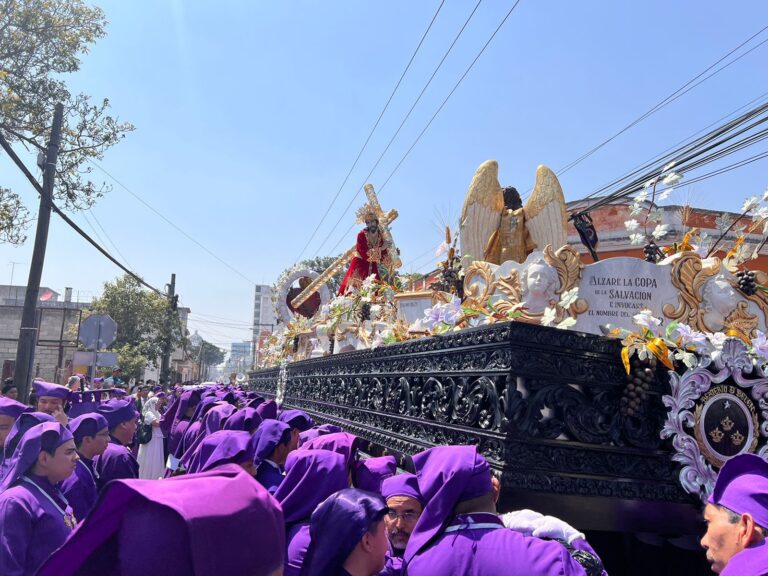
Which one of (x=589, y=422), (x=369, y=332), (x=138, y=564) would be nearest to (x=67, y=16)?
(x=369, y=332)

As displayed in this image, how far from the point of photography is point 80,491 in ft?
14.7

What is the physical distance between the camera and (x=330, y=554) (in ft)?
7.87

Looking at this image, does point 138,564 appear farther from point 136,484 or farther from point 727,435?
point 727,435

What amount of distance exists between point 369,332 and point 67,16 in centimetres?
833

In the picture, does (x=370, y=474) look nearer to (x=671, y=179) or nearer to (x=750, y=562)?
(x=750, y=562)

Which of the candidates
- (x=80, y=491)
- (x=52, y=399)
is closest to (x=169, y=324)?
(x=52, y=399)

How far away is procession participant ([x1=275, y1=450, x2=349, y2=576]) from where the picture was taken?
3.02 m

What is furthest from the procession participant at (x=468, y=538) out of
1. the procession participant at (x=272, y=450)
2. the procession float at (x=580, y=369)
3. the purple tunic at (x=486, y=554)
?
the procession participant at (x=272, y=450)

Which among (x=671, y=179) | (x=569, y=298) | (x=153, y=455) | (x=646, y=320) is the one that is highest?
(x=671, y=179)

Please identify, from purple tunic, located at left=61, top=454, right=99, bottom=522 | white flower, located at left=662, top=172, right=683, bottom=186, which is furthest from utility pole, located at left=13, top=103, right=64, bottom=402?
white flower, located at left=662, top=172, right=683, bottom=186

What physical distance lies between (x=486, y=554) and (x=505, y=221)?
14.4 ft

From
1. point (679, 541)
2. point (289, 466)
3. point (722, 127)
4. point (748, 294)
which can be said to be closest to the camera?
point (289, 466)

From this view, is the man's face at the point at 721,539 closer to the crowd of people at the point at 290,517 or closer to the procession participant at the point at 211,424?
the crowd of people at the point at 290,517

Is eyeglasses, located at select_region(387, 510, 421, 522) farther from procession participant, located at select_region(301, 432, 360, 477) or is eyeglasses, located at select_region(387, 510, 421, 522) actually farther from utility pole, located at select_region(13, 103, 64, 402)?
utility pole, located at select_region(13, 103, 64, 402)
